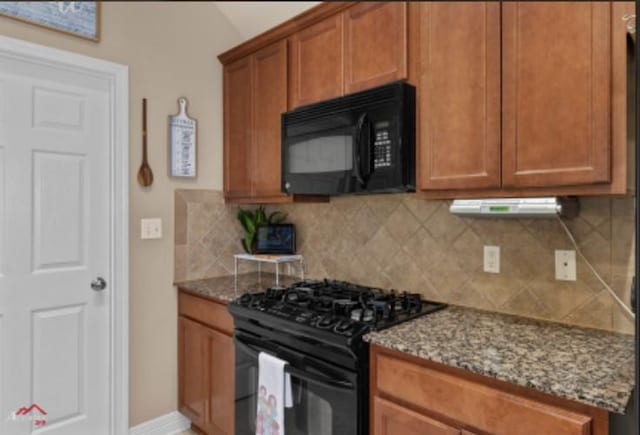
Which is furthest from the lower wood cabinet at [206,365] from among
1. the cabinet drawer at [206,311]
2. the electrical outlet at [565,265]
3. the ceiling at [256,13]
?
the ceiling at [256,13]

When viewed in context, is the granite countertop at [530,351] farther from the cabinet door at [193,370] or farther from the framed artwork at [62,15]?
the framed artwork at [62,15]

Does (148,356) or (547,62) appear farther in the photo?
(148,356)

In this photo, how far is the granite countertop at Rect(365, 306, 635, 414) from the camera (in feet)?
3.38

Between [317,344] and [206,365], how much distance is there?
1007 millimetres

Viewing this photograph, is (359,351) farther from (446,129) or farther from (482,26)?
(482,26)

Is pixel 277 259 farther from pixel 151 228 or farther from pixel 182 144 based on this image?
pixel 182 144

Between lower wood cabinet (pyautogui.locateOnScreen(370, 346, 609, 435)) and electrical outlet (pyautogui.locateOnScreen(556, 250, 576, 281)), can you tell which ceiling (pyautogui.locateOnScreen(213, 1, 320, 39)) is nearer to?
electrical outlet (pyautogui.locateOnScreen(556, 250, 576, 281))

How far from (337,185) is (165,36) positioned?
59.5 inches

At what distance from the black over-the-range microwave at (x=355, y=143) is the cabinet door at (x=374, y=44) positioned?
120 mm

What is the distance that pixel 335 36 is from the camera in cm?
201

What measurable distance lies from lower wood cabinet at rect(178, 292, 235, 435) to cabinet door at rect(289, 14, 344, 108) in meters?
1.18

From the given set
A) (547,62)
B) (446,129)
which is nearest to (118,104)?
(446,129)

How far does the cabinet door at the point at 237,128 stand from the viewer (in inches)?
100

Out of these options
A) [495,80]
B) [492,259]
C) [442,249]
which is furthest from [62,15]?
[492,259]
